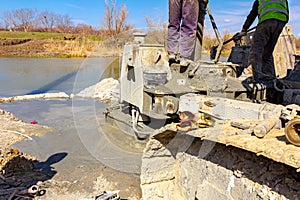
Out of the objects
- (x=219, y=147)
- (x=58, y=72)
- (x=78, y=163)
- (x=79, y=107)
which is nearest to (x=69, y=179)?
(x=78, y=163)

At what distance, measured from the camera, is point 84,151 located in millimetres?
5266

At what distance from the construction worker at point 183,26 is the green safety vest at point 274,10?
2.97 ft

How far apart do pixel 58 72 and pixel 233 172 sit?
15297 mm

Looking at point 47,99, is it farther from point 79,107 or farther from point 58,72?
point 58,72

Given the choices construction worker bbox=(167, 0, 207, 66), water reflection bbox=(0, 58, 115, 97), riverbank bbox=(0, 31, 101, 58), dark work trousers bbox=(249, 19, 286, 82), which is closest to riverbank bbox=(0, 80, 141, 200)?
construction worker bbox=(167, 0, 207, 66)

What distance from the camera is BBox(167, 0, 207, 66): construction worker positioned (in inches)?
164

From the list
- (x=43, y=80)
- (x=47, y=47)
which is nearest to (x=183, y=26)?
(x=43, y=80)

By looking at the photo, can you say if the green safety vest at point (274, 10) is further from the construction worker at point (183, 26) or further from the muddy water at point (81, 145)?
the muddy water at point (81, 145)

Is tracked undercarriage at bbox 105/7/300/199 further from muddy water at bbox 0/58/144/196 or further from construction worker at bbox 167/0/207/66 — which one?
muddy water at bbox 0/58/144/196

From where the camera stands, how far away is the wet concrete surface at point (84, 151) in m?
4.25

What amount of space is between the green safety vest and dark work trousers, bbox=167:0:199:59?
92 cm

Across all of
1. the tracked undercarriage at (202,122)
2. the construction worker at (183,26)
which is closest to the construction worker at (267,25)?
the tracked undercarriage at (202,122)

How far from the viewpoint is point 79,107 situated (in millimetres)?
8555

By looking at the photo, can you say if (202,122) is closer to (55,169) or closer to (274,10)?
(274,10)
